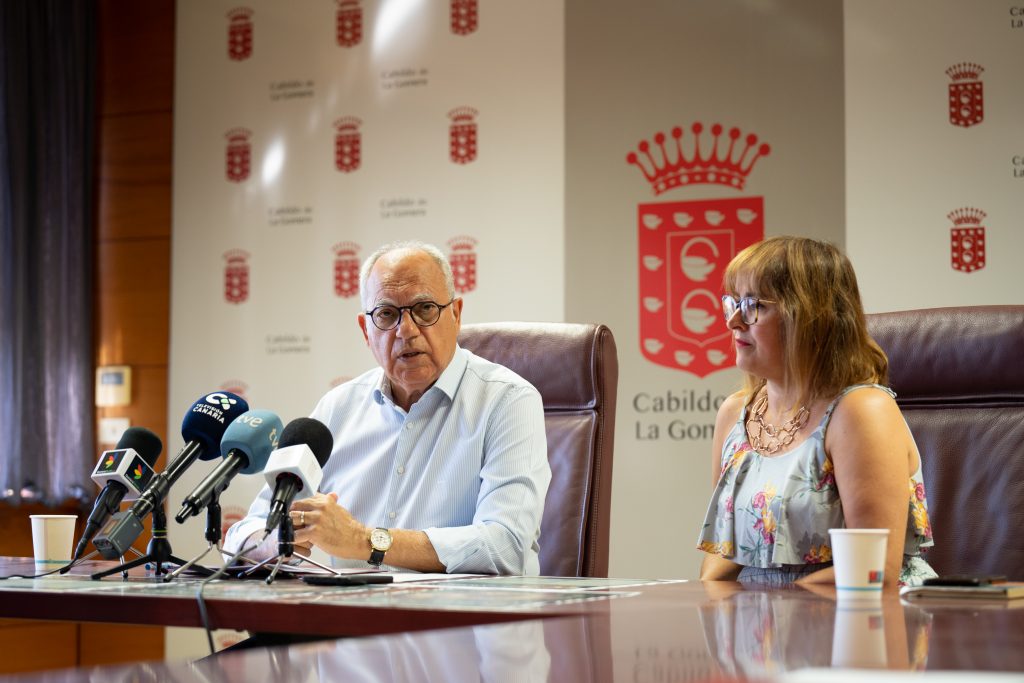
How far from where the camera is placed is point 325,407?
2703 millimetres

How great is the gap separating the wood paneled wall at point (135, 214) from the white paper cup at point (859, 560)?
363 centimetres

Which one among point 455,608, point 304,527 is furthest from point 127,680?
point 304,527

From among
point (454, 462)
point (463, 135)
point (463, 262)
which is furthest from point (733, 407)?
point (463, 135)

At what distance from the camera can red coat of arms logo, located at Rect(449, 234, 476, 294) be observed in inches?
173

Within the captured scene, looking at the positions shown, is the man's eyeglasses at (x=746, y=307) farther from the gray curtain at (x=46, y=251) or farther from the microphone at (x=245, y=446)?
the gray curtain at (x=46, y=251)

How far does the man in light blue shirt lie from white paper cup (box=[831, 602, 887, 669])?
931 mm

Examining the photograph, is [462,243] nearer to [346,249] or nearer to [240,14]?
[346,249]

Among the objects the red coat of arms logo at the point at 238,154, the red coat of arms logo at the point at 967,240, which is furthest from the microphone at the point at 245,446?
the red coat of arms logo at the point at 238,154

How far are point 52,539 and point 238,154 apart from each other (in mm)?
2811

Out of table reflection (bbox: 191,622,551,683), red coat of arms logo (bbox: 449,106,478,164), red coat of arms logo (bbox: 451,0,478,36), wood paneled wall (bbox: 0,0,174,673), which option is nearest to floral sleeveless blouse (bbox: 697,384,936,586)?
table reflection (bbox: 191,622,551,683)

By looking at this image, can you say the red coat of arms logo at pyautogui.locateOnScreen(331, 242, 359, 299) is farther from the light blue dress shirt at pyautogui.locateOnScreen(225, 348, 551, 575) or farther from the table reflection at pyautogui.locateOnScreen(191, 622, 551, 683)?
the table reflection at pyautogui.locateOnScreen(191, 622, 551, 683)

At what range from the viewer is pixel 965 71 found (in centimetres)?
383

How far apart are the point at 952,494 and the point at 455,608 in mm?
1312

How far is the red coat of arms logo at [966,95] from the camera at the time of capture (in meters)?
3.82
